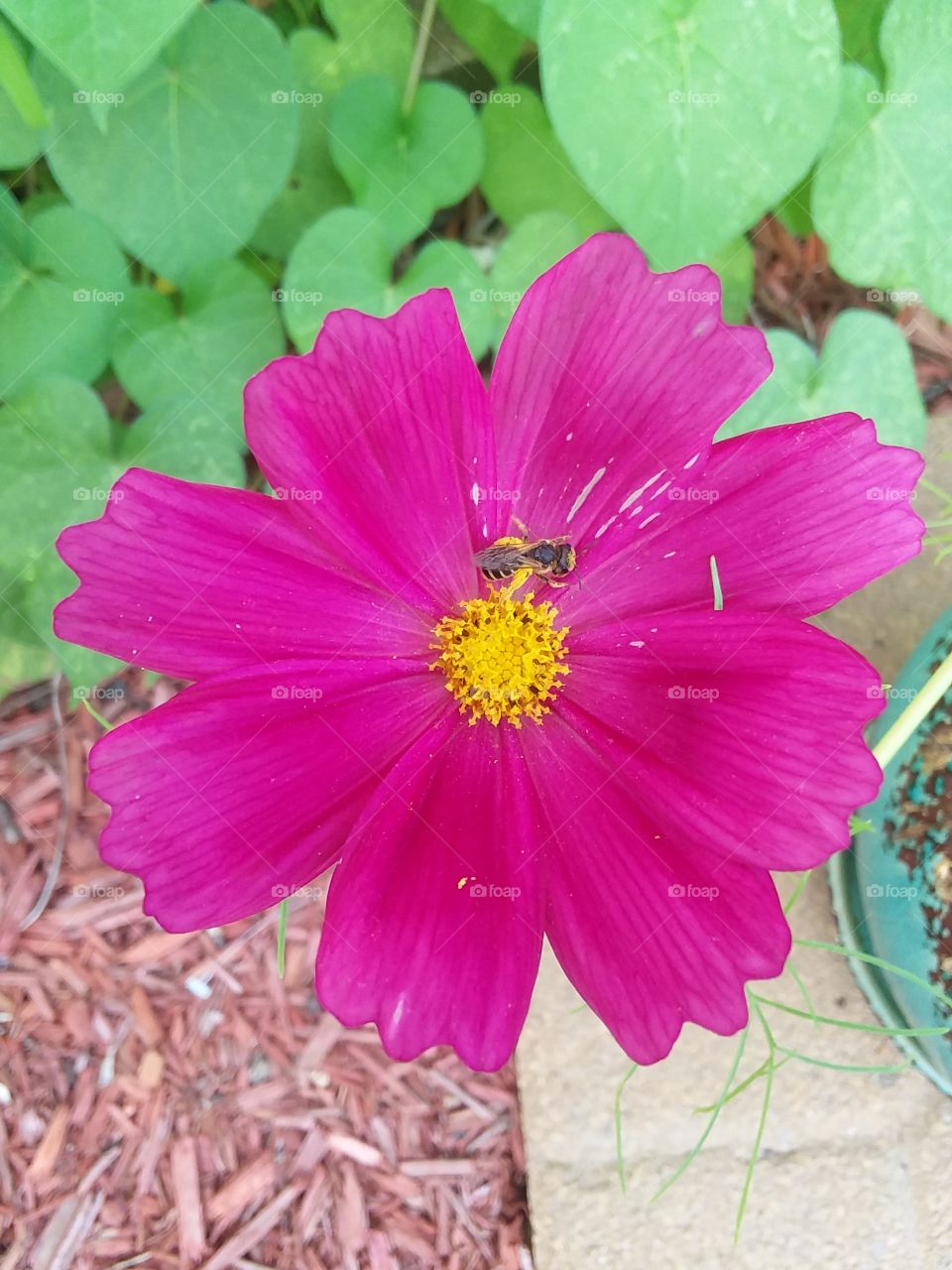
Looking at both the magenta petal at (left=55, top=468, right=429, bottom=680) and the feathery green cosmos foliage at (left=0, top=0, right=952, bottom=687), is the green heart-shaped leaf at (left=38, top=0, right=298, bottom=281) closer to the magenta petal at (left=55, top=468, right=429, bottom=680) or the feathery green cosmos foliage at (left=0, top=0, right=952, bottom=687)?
the feathery green cosmos foliage at (left=0, top=0, right=952, bottom=687)

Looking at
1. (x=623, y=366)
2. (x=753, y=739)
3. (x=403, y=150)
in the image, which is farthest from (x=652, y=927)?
(x=403, y=150)

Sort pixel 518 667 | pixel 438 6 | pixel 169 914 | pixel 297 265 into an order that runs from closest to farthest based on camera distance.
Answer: pixel 169 914 < pixel 518 667 < pixel 297 265 < pixel 438 6

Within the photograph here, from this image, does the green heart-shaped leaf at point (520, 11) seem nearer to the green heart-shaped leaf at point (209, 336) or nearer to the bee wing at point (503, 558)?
the green heart-shaped leaf at point (209, 336)

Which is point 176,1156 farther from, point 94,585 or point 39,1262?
point 94,585

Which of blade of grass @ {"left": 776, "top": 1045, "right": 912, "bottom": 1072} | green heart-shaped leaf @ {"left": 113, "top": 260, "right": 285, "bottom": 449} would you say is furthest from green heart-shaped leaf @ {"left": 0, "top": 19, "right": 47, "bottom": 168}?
blade of grass @ {"left": 776, "top": 1045, "right": 912, "bottom": 1072}

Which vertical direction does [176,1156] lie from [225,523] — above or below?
below

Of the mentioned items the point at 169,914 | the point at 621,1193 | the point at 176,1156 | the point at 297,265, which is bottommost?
the point at 621,1193

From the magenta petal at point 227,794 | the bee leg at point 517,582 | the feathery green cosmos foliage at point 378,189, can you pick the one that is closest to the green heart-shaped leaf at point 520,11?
the feathery green cosmos foliage at point 378,189

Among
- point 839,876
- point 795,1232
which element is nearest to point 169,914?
point 839,876

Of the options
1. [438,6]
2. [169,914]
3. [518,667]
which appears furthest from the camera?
[438,6]
